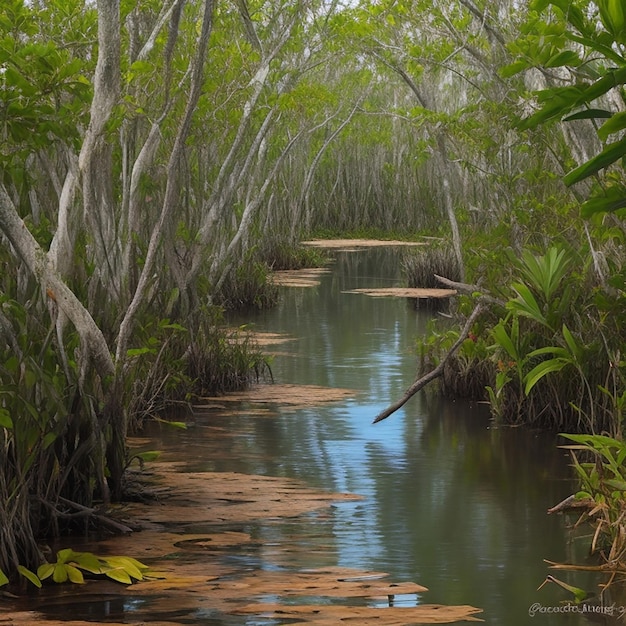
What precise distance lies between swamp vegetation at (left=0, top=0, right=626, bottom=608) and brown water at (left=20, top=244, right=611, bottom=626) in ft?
1.12

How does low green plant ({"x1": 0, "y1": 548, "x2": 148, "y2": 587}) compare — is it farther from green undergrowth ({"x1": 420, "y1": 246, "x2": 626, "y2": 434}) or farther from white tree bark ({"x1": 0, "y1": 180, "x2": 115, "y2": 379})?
green undergrowth ({"x1": 420, "y1": 246, "x2": 626, "y2": 434})

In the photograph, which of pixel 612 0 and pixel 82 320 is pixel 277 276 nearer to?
pixel 82 320

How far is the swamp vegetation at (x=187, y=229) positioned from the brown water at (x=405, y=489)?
0.34 meters

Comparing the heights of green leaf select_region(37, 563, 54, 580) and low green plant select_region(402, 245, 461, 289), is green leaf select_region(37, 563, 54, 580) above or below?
below

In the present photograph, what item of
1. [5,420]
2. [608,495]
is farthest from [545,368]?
[5,420]

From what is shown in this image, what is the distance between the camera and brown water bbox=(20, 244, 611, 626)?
5480mm

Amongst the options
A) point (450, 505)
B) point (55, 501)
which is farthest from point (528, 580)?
point (55, 501)

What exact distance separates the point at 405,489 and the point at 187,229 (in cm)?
437

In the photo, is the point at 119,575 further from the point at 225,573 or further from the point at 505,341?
the point at 505,341

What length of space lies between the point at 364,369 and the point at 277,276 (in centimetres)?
1065

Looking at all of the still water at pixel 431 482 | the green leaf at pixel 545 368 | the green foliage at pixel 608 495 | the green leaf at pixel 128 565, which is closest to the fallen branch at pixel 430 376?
the still water at pixel 431 482

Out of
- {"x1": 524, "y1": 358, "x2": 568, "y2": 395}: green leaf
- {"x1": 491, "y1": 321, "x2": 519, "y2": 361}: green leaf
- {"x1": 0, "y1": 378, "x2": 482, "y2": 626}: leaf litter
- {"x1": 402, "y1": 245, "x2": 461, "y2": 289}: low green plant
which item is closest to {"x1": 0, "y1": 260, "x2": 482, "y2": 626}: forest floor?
{"x1": 0, "y1": 378, "x2": 482, "y2": 626}: leaf litter

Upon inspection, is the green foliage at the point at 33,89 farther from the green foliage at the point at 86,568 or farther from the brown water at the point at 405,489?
the brown water at the point at 405,489

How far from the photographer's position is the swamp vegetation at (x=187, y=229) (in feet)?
18.3
